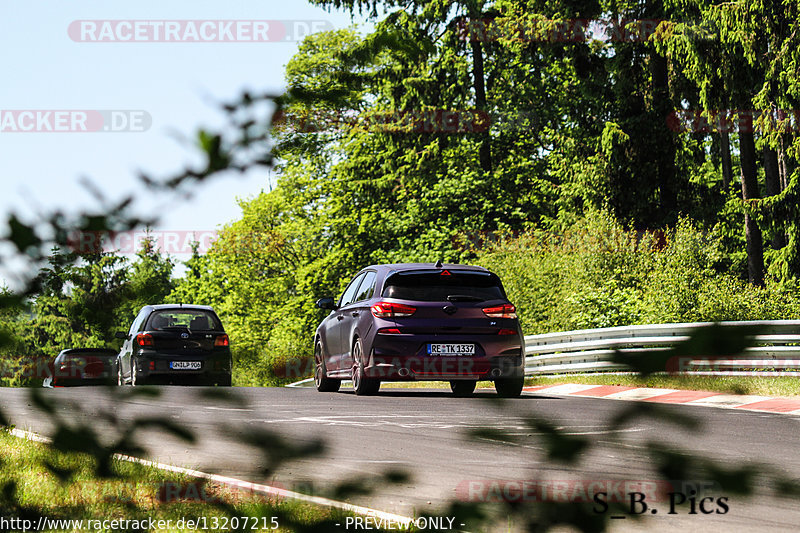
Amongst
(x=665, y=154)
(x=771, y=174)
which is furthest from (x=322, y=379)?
(x=771, y=174)

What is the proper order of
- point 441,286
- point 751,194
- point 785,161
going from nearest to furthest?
point 441,286 → point 785,161 → point 751,194

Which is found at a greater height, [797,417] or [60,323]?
[60,323]

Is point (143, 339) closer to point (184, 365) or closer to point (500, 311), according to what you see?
point (500, 311)

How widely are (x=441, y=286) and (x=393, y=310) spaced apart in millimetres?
744

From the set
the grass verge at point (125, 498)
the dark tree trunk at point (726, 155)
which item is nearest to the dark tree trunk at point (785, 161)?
the dark tree trunk at point (726, 155)

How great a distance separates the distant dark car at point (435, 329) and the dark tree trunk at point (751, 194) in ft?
58.6

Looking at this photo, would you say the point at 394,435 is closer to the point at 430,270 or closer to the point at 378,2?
the point at 430,270

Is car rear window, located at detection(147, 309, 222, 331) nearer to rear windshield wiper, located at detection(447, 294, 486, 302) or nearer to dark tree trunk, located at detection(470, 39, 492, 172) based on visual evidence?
rear windshield wiper, located at detection(447, 294, 486, 302)

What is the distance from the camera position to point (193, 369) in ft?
62.7

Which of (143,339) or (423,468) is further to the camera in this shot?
(143,339)

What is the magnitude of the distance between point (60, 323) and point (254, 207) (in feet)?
160

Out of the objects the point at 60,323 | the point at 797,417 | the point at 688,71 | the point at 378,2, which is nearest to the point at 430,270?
the point at 797,417

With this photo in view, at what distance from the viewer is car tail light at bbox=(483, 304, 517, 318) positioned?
13.9m

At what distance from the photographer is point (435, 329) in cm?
1370
